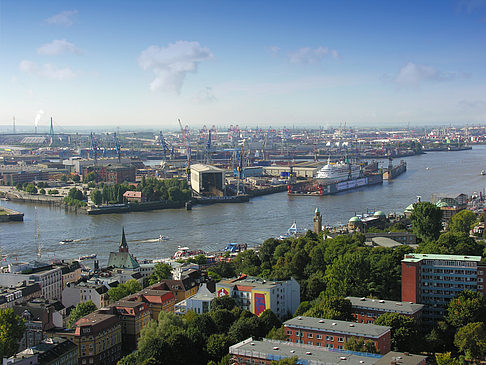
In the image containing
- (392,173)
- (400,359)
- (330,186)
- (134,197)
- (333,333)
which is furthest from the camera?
(392,173)

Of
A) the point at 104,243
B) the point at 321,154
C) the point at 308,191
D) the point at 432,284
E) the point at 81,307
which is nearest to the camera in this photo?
the point at 432,284

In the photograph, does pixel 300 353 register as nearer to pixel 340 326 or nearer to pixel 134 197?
pixel 340 326

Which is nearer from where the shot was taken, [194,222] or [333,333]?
[333,333]

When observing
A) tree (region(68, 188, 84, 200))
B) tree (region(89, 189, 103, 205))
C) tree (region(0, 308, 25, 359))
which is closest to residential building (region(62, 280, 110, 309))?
tree (region(0, 308, 25, 359))

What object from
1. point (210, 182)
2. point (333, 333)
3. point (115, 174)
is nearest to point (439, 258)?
point (333, 333)

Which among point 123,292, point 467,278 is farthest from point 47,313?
point 467,278

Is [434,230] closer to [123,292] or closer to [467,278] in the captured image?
[467,278]
